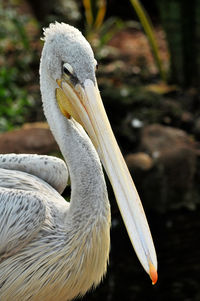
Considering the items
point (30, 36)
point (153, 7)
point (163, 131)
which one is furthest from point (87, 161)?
point (153, 7)

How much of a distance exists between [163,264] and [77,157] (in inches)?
106

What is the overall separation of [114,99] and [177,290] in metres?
2.39

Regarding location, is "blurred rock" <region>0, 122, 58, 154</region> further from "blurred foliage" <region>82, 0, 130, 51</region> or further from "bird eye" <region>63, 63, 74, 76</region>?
"blurred foliage" <region>82, 0, 130, 51</region>

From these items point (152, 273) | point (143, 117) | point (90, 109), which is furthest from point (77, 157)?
point (143, 117)

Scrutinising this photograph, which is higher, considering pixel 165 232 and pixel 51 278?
pixel 51 278

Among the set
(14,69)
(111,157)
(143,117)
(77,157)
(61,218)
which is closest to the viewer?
(111,157)

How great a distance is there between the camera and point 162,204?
6.04 meters

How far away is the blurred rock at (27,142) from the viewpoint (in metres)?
5.61

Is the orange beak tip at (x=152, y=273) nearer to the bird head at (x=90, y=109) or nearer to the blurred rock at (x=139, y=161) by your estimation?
the bird head at (x=90, y=109)

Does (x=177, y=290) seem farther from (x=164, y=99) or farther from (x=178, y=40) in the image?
(x=178, y=40)

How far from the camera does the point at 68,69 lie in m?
3.22

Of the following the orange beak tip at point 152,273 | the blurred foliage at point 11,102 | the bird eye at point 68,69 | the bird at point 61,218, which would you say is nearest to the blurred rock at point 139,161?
the blurred foliage at point 11,102

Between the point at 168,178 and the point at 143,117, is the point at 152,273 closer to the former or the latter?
the point at 168,178

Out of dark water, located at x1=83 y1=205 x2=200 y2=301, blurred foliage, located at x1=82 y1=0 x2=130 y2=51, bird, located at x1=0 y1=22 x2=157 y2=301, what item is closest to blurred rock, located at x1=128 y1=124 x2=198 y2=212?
dark water, located at x1=83 y1=205 x2=200 y2=301
